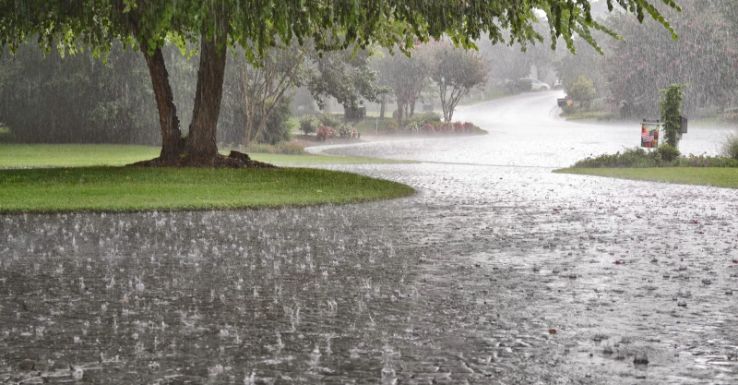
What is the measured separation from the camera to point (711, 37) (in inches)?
2820

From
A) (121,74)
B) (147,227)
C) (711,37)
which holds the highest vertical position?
(711,37)

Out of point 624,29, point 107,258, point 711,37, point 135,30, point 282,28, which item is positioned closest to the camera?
point 107,258

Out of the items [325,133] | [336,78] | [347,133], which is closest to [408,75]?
[347,133]

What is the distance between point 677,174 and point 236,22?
1385 centimetres

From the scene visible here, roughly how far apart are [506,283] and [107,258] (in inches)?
163

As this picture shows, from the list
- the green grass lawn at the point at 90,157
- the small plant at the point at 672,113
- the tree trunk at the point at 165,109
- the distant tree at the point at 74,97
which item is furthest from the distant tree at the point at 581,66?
the tree trunk at the point at 165,109

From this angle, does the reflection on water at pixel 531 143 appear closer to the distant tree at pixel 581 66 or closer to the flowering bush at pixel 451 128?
the flowering bush at pixel 451 128

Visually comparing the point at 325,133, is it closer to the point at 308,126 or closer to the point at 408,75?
the point at 308,126

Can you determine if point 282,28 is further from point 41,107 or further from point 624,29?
point 624,29

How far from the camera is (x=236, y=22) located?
16.6 m

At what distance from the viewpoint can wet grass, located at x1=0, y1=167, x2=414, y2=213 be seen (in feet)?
53.6

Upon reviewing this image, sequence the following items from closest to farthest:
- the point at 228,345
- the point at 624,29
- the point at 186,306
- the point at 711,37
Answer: the point at 228,345
the point at 186,306
the point at 711,37
the point at 624,29

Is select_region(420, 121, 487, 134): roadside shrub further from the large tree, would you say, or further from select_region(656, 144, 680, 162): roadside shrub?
the large tree

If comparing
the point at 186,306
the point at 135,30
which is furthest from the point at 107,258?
the point at 135,30
